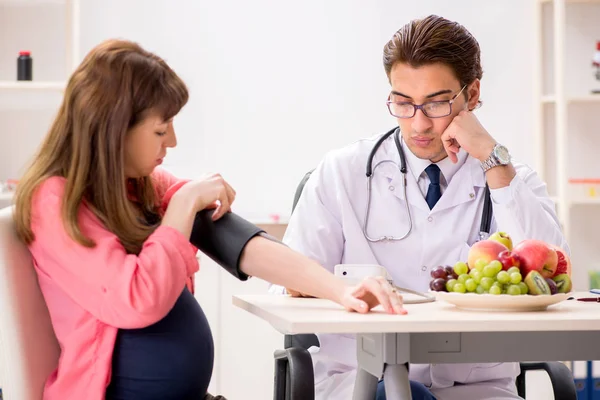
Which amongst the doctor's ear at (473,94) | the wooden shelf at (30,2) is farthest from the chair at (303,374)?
the wooden shelf at (30,2)

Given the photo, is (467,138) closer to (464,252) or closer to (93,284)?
(464,252)

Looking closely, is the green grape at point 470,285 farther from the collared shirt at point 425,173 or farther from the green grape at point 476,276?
the collared shirt at point 425,173

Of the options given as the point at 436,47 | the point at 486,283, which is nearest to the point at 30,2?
the point at 436,47

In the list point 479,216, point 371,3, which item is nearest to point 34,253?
point 479,216

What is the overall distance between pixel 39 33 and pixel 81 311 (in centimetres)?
238

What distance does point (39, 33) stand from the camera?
11.8 ft

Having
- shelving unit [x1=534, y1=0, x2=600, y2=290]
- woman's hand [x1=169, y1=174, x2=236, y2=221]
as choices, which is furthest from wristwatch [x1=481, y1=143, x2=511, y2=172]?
shelving unit [x1=534, y1=0, x2=600, y2=290]

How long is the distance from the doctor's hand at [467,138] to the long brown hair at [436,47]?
11 centimetres

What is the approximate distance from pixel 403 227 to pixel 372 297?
2.11 ft

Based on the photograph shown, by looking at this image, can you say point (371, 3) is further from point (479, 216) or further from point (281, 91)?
point (479, 216)

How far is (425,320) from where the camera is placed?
1388 millimetres

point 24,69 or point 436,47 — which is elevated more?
point 24,69

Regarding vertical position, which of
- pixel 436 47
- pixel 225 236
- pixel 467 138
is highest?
pixel 436 47

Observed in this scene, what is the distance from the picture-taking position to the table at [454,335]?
138 cm
